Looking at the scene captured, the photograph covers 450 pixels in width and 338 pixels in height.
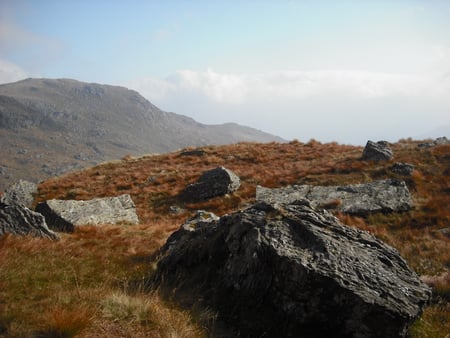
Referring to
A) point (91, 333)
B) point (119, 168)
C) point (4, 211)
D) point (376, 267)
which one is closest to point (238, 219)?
point (376, 267)

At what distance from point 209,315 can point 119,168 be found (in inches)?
1261

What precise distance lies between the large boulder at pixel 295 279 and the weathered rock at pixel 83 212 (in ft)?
27.0

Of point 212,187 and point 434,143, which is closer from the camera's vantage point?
point 212,187

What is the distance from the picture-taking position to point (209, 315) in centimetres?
640

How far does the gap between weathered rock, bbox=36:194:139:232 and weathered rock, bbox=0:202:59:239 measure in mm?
3191

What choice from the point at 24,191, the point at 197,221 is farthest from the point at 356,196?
the point at 24,191

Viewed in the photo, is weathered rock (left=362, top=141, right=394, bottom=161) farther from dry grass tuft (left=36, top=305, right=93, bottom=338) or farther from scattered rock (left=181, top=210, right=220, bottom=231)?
dry grass tuft (left=36, top=305, right=93, bottom=338)

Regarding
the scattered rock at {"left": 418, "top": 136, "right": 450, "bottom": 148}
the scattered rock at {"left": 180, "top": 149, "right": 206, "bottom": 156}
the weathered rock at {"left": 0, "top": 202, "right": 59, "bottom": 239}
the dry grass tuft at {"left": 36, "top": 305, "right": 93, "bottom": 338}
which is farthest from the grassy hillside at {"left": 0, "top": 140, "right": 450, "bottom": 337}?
the scattered rock at {"left": 180, "top": 149, "right": 206, "bottom": 156}

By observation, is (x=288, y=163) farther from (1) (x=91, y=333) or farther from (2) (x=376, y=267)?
(1) (x=91, y=333)

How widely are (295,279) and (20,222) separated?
919 cm

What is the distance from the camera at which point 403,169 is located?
2189 centimetres

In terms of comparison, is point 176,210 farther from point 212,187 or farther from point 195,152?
point 195,152

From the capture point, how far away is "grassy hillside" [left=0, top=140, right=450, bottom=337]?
558cm

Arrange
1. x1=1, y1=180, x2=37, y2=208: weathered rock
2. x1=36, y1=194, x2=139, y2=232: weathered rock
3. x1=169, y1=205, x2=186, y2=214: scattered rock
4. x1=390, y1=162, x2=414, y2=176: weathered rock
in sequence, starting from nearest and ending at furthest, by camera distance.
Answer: x1=36, y1=194, x2=139, y2=232: weathered rock, x1=169, y1=205, x2=186, y2=214: scattered rock, x1=390, y1=162, x2=414, y2=176: weathered rock, x1=1, y1=180, x2=37, y2=208: weathered rock
